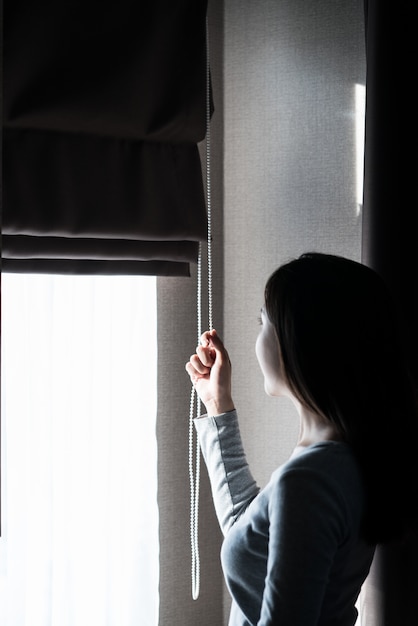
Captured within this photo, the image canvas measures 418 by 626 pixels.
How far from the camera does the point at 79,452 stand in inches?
65.8

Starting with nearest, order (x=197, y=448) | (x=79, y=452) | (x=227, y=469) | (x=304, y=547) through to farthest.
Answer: (x=304, y=547)
(x=227, y=469)
(x=79, y=452)
(x=197, y=448)

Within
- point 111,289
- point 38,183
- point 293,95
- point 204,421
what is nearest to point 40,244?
point 38,183

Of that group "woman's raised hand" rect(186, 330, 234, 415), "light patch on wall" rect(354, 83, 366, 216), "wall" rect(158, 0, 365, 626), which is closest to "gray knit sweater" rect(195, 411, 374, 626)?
"woman's raised hand" rect(186, 330, 234, 415)

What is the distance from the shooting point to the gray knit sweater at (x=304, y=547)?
1.01 m

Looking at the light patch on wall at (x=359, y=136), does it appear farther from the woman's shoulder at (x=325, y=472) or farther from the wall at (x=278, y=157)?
the woman's shoulder at (x=325, y=472)

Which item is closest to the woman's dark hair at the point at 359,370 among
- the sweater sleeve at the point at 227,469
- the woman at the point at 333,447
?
the woman at the point at 333,447

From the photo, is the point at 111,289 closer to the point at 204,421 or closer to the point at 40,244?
the point at 40,244

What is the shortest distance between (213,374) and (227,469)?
0.18 metres

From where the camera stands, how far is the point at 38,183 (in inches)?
59.4

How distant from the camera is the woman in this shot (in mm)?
1033

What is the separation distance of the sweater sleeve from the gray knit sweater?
0.18m

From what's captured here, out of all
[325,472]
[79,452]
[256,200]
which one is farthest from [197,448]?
[325,472]

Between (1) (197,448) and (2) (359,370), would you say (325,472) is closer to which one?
(2) (359,370)

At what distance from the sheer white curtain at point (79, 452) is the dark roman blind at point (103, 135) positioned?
10 cm
